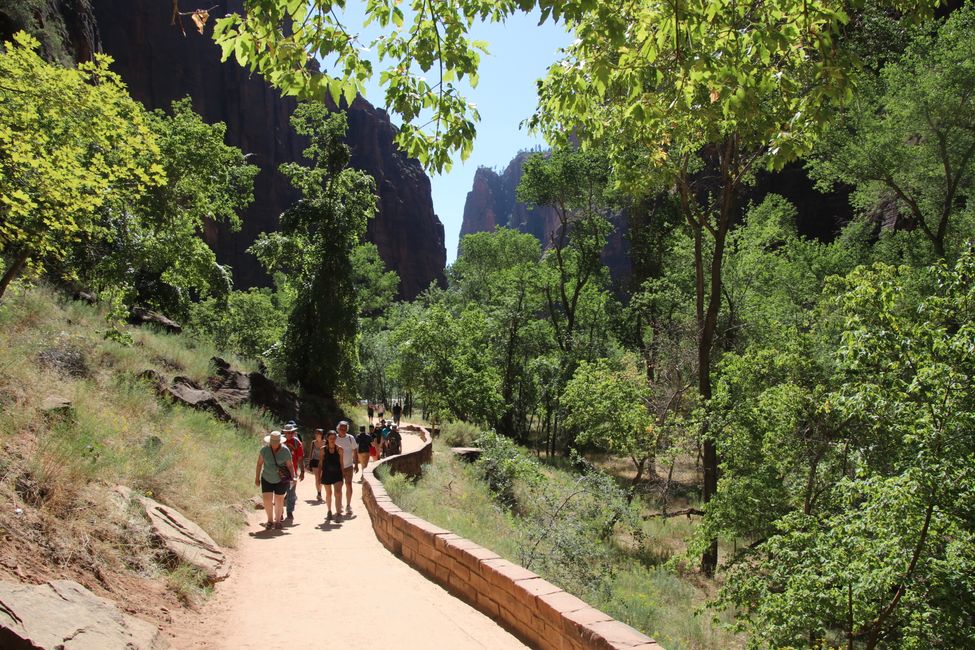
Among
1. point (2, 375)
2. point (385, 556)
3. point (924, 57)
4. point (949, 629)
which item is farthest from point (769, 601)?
point (924, 57)

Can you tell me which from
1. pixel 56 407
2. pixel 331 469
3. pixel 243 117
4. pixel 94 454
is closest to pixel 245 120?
pixel 243 117

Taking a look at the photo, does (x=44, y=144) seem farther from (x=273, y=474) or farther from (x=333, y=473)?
(x=333, y=473)

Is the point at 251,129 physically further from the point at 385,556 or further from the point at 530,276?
the point at 385,556

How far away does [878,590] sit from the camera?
6.93 metres

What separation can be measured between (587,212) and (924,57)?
1735cm

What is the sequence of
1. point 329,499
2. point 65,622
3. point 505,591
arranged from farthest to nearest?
point 329,499, point 505,591, point 65,622

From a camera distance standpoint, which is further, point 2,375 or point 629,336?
point 629,336

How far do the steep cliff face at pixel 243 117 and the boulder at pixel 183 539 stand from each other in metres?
54.5

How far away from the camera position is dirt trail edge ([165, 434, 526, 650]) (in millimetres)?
5074

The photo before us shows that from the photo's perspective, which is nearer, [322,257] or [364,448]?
[364,448]

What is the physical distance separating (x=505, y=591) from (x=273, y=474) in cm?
534

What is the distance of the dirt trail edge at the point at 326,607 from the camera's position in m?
5.07

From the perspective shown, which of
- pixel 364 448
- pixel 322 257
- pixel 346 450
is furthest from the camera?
pixel 322 257

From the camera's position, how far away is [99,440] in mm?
7863
